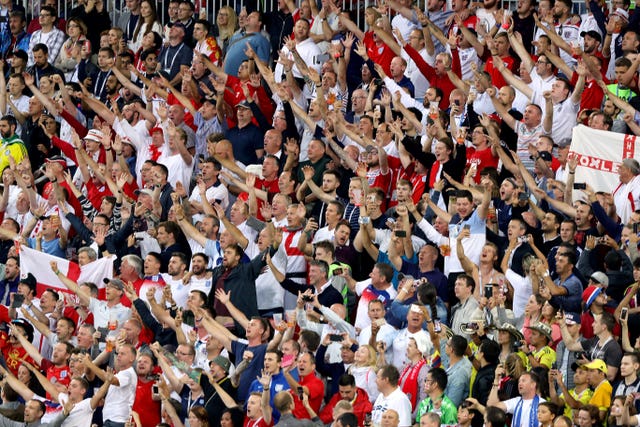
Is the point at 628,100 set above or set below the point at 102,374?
above

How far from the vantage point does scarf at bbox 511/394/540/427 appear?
1630cm

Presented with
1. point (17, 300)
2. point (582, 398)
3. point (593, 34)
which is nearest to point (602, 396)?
point (582, 398)

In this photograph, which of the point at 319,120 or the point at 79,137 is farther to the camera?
the point at 79,137

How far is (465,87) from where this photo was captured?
22172mm

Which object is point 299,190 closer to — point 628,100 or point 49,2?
point 628,100

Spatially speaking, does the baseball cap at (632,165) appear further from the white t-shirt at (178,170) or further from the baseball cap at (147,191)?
the white t-shirt at (178,170)

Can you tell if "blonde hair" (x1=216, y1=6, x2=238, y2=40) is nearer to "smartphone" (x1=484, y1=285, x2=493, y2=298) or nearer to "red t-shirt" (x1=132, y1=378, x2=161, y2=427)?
"red t-shirt" (x1=132, y1=378, x2=161, y2=427)

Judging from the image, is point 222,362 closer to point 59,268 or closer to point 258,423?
point 258,423

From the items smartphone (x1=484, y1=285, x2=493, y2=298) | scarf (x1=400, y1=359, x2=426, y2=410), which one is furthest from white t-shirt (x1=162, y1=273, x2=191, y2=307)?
smartphone (x1=484, y1=285, x2=493, y2=298)

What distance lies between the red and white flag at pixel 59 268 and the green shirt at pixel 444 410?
560 centimetres

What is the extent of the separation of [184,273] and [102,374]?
5.96ft

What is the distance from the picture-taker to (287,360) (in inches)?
707

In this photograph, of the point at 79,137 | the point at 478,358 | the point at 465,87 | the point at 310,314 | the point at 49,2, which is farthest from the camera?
the point at 49,2

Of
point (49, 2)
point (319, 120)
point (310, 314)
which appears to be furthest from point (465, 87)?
point (49, 2)
